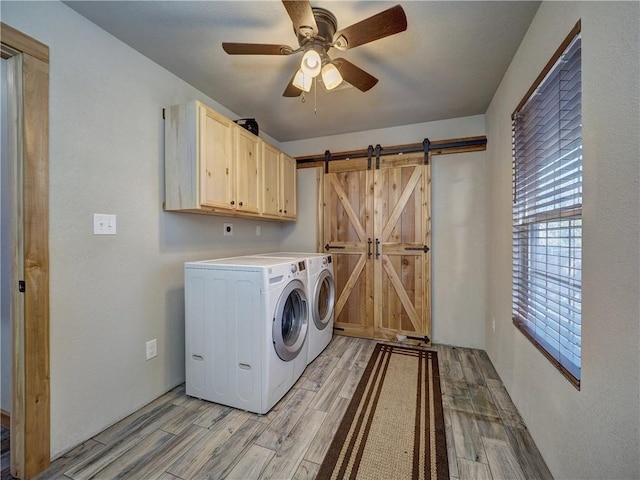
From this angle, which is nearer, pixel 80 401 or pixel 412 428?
pixel 80 401

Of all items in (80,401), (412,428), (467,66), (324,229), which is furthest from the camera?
(324,229)

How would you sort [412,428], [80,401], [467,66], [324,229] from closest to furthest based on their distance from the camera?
[80,401], [412,428], [467,66], [324,229]

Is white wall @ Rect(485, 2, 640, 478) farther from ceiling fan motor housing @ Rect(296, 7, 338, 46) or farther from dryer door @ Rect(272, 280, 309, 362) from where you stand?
dryer door @ Rect(272, 280, 309, 362)

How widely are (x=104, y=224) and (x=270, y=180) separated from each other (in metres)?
1.52

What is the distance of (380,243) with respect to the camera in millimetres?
3117

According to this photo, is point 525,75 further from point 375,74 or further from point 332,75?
point 332,75


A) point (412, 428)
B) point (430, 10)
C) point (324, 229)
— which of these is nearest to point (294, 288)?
point (412, 428)

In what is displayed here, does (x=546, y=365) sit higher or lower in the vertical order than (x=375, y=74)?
lower

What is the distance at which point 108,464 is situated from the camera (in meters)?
1.41

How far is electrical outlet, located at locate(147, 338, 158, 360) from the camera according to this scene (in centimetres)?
194

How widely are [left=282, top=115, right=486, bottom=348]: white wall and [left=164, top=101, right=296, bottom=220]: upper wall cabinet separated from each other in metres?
1.77

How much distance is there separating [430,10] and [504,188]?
1352 millimetres

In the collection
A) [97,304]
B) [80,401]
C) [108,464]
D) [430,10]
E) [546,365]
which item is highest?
[430,10]

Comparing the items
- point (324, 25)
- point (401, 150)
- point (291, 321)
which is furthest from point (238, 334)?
point (401, 150)
